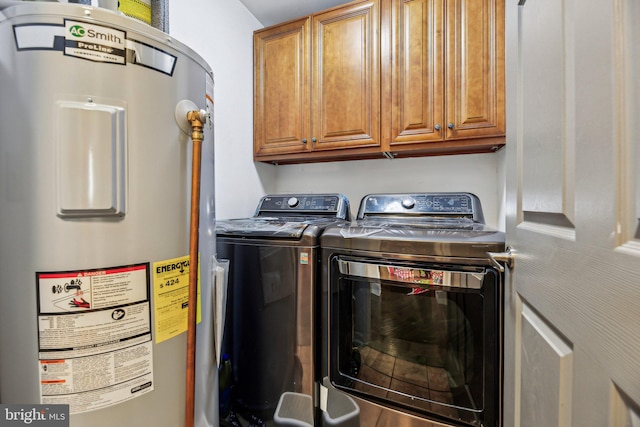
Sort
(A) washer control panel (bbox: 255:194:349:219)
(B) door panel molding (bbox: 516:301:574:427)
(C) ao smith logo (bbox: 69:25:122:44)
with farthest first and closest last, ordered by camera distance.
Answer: (A) washer control panel (bbox: 255:194:349:219) → (C) ao smith logo (bbox: 69:25:122:44) → (B) door panel molding (bbox: 516:301:574:427)

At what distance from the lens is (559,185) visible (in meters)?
0.51

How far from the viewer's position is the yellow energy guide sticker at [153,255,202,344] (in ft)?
2.23

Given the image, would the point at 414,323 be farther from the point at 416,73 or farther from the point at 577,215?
the point at 416,73

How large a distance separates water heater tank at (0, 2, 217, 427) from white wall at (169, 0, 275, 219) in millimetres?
959

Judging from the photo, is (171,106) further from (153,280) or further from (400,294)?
(400,294)

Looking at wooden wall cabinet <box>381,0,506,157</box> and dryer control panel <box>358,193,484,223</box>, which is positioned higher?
wooden wall cabinet <box>381,0,506,157</box>

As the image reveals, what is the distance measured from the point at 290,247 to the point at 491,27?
56.5 inches

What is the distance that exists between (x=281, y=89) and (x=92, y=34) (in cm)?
133

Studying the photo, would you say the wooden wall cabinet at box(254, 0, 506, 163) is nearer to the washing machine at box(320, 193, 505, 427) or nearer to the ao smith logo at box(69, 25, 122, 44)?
the washing machine at box(320, 193, 505, 427)

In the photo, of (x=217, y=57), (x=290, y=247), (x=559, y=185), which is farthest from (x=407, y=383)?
(x=217, y=57)

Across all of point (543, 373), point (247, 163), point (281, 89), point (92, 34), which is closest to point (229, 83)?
point (281, 89)

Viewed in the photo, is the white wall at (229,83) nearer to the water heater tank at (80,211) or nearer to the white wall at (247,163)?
the white wall at (247,163)

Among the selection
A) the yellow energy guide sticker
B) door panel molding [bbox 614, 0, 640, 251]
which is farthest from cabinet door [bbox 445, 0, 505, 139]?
the yellow energy guide sticker

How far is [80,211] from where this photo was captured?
587mm
